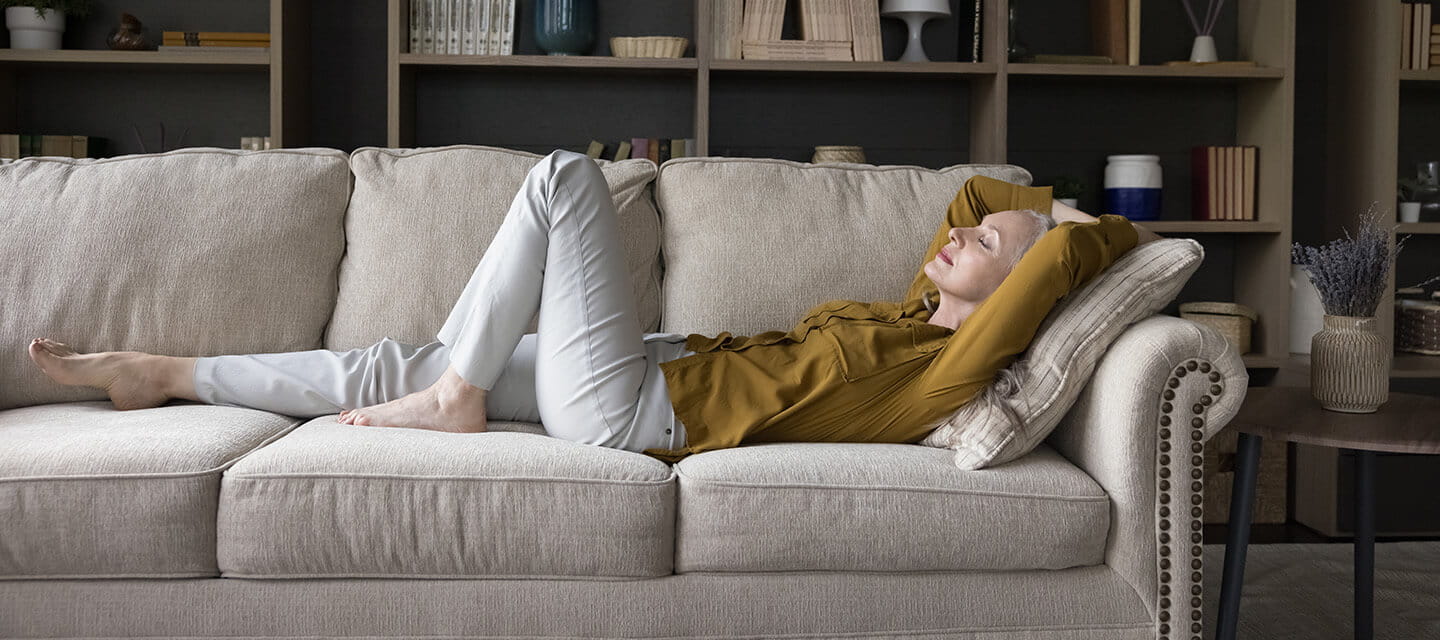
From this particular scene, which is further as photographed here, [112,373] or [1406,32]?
[1406,32]

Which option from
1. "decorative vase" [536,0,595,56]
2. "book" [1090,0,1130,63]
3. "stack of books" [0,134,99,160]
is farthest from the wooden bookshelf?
"book" [1090,0,1130,63]

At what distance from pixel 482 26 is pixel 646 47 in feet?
1.54

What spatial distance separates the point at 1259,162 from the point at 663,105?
69.3 inches

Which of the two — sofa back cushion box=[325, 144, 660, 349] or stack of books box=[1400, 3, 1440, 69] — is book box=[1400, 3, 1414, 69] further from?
sofa back cushion box=[325, 144, 660, 349]

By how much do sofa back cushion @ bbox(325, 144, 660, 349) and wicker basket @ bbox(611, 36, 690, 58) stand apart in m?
0.82

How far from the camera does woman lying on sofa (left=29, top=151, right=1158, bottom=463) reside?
1.82 metres

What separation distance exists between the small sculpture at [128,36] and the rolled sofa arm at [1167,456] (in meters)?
2.86

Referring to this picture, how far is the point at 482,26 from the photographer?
321 cm

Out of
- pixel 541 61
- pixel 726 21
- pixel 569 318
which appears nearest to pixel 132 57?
pixel 541 61

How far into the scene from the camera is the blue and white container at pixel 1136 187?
3.28 metres

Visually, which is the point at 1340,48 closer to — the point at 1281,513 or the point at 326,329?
the point at 1281,513

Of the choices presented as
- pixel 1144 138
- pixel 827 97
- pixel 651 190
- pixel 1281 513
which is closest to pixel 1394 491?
pixel 1281 513

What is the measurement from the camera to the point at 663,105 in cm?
351

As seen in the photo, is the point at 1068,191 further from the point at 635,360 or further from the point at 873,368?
the point at 635,360
